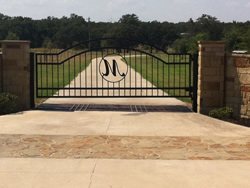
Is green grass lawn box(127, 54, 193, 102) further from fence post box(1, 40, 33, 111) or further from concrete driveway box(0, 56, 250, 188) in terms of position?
fence post box(1, 40, 33, 111)

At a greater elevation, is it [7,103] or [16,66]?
[16,66]

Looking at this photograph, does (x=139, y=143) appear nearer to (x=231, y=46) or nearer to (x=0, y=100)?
(x=0, y=100)

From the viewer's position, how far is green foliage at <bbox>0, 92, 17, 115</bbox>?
10.3m

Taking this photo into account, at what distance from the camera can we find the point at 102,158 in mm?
6379

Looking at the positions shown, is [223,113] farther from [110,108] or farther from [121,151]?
[121,151]

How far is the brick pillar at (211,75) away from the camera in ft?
35.2

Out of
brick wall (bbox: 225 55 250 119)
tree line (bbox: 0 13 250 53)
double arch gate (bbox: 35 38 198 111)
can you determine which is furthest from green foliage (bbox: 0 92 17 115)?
tree line (bbox: 0 13 250 53)

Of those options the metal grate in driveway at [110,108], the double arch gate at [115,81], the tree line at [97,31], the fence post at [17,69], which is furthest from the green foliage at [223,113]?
the tree line at [97,31]

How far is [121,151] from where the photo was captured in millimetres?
6805

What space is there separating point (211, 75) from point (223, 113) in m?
1.11

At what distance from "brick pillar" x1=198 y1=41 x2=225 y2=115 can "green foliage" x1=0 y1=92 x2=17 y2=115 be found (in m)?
4.70

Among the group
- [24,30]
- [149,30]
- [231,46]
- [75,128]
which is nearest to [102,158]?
[75,128]

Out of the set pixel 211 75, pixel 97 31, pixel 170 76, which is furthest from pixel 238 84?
pixel 97 31

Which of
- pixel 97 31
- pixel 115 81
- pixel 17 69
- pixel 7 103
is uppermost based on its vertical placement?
pixel 97 31
